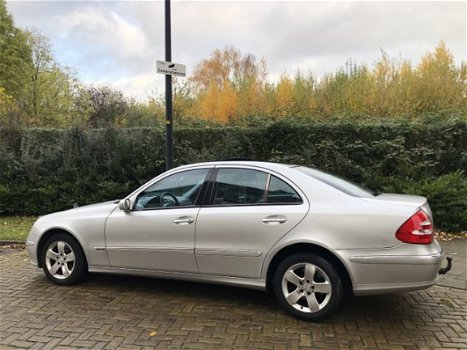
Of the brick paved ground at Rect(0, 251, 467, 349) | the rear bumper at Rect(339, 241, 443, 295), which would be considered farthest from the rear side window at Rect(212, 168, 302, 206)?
the brick paved ground at Rect(0, 251, 467, 349)

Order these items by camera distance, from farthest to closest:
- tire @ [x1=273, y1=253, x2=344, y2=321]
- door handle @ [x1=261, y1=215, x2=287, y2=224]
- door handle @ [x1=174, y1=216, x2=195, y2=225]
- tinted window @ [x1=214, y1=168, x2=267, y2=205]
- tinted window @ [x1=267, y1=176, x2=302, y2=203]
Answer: door handle @ [x1=174, y1=216, x2=195, y2=225], tinted window @ [x1=214, y1=168, x2=267, y2=205], tinted window @ [x1=267, y1=176, x2=302, y2=203], door handle @ [x1=261, y1=215, x2=287, y2=224], tire @ [x1=273, y1=253, x2=344, y2=321]

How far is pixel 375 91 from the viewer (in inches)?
600

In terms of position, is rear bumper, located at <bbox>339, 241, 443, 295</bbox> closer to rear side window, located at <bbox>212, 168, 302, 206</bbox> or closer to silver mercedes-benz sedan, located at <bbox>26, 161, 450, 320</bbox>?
silver mercedes-benz sedan, located at <bbox>26, 161, 450, 320</bbox>

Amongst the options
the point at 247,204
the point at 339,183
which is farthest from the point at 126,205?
the point at 339,183

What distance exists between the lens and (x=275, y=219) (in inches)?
164

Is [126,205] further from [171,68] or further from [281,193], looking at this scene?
[171,68]

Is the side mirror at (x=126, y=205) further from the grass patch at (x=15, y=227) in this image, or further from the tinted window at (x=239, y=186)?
the grass patch at (x=15, y=227)

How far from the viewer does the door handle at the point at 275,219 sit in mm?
4147

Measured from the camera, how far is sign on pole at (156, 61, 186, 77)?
22.9ft

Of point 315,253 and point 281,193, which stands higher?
point 281,193

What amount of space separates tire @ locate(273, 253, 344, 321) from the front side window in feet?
4.14

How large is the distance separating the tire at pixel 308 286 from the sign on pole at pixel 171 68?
13.6 feet

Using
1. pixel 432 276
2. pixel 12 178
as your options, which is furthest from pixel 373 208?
pixel 12 178

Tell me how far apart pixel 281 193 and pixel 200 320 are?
57.7 inches
